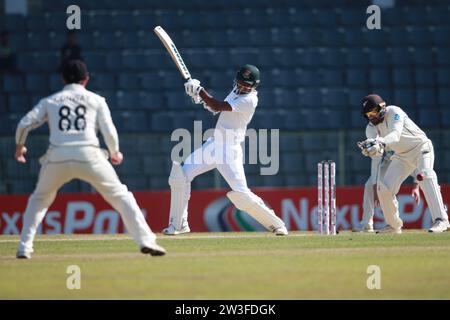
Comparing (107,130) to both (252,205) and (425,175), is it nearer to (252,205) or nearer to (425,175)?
(252,205)

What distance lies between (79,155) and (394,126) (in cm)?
533

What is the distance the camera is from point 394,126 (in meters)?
15.6

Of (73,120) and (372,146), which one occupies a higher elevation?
(372,146)

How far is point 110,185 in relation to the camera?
38.5 feet

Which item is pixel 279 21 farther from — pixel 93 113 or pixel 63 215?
pixel 93 113

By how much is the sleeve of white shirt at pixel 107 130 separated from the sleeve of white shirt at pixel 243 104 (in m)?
3.65

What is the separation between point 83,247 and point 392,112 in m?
4.45

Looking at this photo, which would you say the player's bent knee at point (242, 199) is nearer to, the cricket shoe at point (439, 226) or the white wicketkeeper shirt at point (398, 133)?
the white wicketkeeper shirt at point (398, 133)

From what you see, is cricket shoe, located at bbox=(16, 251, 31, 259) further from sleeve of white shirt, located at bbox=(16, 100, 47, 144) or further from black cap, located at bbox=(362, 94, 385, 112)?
black cap, located at bbox=(362, 94, 385, 112)

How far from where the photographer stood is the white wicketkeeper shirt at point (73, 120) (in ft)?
38.8

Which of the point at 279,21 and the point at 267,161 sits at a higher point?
the point at 279,21

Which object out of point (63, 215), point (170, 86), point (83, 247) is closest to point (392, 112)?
point (83, 247)

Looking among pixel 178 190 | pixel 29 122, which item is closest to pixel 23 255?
pixel 29 122
